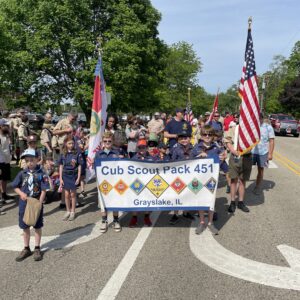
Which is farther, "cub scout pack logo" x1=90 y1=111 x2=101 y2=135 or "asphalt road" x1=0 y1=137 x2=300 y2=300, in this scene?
"cub scout pack logo" x1=90 y1=111 x2=101 y2=135

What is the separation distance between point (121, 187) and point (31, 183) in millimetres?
1638

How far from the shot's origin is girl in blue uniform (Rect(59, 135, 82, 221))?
6.86 metres

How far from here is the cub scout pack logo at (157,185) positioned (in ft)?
→ 20.0

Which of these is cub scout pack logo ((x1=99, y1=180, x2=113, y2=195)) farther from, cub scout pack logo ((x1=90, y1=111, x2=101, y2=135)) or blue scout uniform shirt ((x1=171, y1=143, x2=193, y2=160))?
cub scout pack logo ((x1=90, y1=111, x2=101, y2=135))

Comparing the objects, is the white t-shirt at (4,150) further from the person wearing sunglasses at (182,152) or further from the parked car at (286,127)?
the parked car at (286,127)

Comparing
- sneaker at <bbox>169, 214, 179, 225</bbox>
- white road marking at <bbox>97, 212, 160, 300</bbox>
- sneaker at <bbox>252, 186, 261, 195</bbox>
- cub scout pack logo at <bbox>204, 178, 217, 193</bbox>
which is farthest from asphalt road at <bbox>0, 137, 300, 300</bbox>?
sneaker at <bbox>252, 186, 261, 195</bbox>

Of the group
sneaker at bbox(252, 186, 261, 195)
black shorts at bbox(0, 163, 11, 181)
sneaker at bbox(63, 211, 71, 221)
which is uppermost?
black shorts at bbox(0, 163, 11, 181)

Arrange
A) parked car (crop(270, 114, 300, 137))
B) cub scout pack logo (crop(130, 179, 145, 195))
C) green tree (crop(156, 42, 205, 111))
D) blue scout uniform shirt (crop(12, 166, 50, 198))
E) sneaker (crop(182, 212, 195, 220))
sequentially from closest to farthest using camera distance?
blue scout uniform shirt (crop(12, 166, 50, 198)), cub scout pack logo (crop(130, 179, 145, 195)), sneaker (crop(182, 212, 195, 220)), parked car (crop(270, 114, 300, 137)), green tree (crop(156, 42, 205, 111))

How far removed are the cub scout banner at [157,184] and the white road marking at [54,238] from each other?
53cm

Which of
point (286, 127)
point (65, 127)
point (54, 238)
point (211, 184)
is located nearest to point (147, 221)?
point (211, 184)

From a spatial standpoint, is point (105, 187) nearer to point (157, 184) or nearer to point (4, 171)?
point (157, 184)

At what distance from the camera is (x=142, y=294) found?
3934 millimetres

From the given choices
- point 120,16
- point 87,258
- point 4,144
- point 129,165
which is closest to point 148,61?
point 120,16

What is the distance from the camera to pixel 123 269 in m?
4.53
